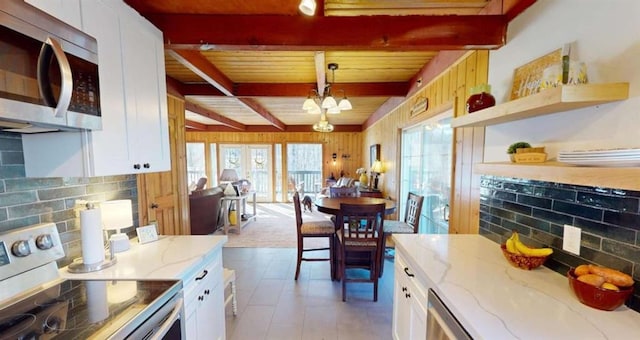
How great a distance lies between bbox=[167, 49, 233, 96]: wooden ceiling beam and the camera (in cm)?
211

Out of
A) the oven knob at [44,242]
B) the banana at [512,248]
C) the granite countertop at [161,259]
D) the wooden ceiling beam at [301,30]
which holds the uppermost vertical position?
the wooden ceiling beam at [301,30]

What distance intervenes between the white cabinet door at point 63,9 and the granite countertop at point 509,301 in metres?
1.92

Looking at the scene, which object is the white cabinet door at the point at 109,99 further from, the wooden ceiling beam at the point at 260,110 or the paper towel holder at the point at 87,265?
the wooden ceiling beam at the point at 260,110

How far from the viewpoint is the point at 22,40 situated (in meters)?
0.84

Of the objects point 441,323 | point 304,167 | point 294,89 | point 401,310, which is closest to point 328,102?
point 294,89

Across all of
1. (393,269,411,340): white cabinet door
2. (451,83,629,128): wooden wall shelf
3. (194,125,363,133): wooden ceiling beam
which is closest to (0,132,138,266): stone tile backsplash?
(393,269,411,340): white cabinet door

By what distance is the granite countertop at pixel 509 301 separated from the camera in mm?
836

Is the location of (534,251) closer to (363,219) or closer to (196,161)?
(363,219)

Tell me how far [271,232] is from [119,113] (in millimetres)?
3934

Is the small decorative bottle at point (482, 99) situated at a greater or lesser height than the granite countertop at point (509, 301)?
greater

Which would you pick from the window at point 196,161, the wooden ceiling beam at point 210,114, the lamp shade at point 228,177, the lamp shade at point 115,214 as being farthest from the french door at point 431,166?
the window at point 196,161

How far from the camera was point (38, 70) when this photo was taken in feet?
2.86

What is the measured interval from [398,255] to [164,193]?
284cm

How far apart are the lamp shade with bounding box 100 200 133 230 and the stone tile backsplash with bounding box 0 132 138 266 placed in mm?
121
